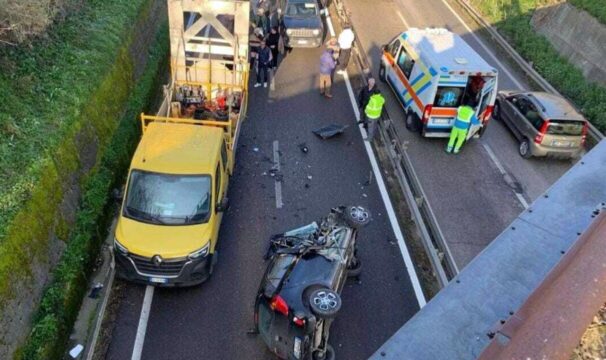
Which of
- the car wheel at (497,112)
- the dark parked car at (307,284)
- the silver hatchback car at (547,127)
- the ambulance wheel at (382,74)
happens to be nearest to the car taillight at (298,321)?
the dark parked car at (307,284)

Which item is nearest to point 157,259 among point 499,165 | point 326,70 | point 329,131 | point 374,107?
point 329,131

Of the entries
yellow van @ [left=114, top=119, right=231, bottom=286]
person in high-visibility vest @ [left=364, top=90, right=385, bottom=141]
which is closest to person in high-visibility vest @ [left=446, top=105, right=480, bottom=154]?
person in high-visibility vest @ [left=364, top=90, right=385, bottom=141]

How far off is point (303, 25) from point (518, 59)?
27.3 ft

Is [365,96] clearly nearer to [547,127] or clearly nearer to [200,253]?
[547,127]

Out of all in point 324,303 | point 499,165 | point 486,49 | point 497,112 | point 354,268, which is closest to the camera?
point 324,303

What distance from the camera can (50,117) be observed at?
9578 mm

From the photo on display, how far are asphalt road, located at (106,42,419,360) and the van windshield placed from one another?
1332mm

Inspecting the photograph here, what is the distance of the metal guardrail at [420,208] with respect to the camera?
28.7ft

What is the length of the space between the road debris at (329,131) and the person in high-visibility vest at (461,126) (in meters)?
3.00

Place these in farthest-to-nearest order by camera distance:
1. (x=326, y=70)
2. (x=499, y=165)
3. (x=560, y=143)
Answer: (x=326, y=70) < (x=499, y=165) < (x=560, y=143)

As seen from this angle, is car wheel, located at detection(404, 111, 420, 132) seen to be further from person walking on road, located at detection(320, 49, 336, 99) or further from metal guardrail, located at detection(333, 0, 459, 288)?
person walking on road, located at detection(320, 49, 336, 99)

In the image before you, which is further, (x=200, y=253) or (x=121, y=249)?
(x=200, y=253)

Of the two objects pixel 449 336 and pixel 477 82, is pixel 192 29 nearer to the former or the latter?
pixel 477 82

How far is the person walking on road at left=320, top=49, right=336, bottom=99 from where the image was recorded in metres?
15.1
